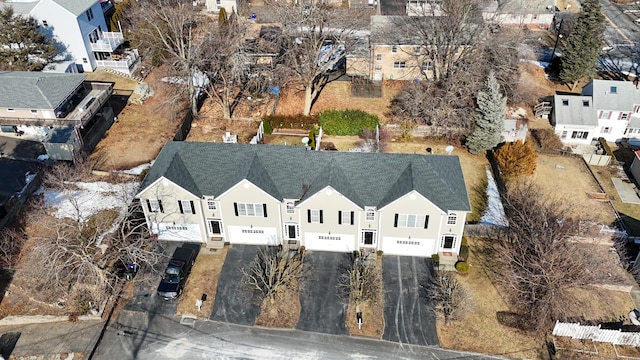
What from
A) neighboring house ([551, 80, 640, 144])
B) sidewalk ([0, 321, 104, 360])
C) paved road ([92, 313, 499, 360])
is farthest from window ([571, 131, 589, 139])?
sidewalk ([0, 321, 104, 360])

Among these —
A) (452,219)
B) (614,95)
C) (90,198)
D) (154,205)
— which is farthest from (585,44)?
(90,198)

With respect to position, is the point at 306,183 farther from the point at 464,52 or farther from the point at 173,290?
the point at 464,52

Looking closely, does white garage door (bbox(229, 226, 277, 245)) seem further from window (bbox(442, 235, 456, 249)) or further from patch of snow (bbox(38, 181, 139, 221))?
window (bbox(442, 235, 456, 249))

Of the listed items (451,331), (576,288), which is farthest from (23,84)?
(576,288)

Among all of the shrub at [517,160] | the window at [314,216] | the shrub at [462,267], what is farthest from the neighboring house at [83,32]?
the shrub at [462,267]

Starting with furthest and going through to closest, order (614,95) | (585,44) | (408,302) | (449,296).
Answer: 1. (585,44)
2. (614,95)
3. (408,302)
4. (449,296)

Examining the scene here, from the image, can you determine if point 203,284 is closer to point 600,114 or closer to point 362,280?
point 362,280
